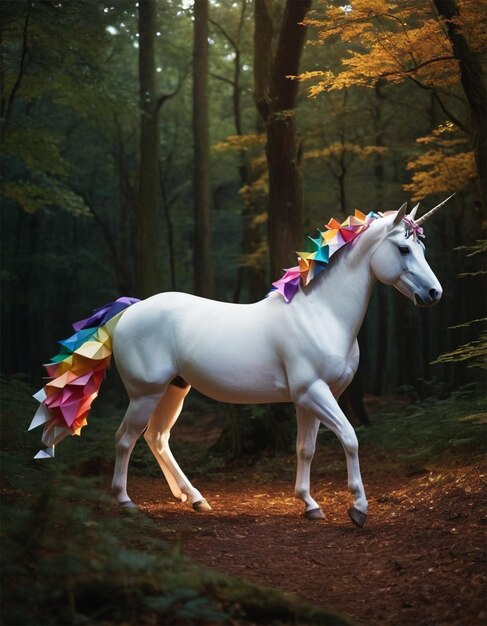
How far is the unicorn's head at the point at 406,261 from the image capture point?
612 cm

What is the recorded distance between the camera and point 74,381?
21.9 feet

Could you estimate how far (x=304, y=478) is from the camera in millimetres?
6578

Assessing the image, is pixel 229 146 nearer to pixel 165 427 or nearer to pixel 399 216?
pixel 165 427

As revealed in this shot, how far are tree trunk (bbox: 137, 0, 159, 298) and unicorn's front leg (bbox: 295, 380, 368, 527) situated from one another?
26.7ft

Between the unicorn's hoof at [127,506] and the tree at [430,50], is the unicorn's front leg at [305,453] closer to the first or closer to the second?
the unicorn's hoof at [127,506]

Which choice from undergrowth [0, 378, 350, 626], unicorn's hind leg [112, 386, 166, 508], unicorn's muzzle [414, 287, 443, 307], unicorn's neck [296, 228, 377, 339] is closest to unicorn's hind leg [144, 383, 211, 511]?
unicorn's hind leg [112, 386, 166, 508]

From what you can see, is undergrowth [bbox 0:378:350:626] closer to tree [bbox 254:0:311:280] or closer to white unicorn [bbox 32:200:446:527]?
white unicorn [bbox 32:200:446:527]

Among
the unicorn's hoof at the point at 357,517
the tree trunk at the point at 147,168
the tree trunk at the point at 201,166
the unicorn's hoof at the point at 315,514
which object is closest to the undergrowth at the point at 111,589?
the unicorn's hoof at the point at 357,517

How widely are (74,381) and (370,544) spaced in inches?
121

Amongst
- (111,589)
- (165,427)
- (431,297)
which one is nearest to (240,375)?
(165,427)

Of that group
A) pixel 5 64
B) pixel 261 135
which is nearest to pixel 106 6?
pixel 5 64

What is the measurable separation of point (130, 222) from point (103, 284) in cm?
373

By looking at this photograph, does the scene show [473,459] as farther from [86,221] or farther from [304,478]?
[86,221]

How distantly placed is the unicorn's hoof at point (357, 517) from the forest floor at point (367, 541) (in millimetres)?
62
